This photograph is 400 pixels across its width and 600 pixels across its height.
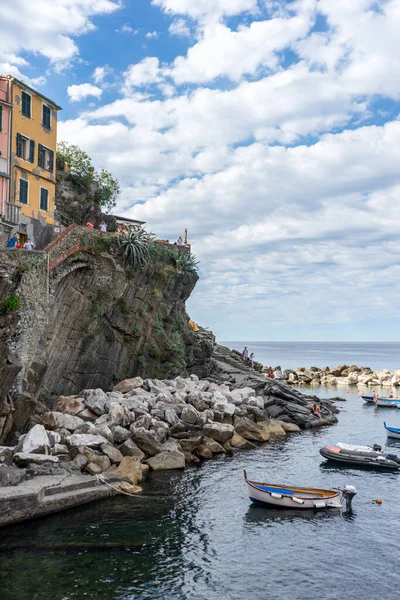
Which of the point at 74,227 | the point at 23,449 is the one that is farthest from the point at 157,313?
the point at 23,449

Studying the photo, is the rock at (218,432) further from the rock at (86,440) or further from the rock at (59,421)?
the rock at (59,421)

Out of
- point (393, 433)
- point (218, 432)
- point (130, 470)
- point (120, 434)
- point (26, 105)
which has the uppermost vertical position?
point (26, 105)

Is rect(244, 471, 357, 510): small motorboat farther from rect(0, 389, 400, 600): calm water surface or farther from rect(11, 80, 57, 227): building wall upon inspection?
rect(11, 80, 57, 227): building wall

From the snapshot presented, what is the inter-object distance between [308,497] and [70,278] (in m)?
21.0

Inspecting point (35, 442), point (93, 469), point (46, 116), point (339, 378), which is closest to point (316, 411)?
point (93, 469)

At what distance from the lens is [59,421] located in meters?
32.7

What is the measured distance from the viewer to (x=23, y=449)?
27234mm

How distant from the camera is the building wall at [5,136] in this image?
3781cm

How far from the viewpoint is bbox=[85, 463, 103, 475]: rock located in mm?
27219

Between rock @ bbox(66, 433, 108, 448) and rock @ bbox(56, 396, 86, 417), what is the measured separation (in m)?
4.97

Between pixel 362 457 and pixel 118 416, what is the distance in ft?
48.9

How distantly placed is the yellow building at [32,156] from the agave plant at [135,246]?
544 centimetres

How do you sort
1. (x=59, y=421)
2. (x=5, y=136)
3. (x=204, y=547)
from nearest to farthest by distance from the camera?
(x=204, y=547)
(x=59, y=421)
(x=5, y=136)

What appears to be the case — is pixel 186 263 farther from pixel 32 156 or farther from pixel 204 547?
pixel 204 547
